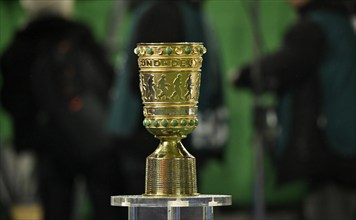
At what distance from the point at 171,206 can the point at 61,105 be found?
5913mm

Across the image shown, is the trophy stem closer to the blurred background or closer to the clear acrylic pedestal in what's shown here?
the clear acrylic pedestal

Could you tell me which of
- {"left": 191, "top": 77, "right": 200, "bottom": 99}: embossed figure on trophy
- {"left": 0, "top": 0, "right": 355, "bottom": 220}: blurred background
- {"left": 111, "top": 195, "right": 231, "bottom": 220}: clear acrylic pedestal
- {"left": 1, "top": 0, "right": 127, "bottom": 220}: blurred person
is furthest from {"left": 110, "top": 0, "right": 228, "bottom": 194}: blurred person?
{"left": 111, "top": 195, "right": 231, "bottom": 220}: clear acrylic pedestal

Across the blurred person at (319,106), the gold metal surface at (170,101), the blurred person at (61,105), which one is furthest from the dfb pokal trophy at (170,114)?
the blurred person at (61,105)

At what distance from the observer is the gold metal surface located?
5.12 metres

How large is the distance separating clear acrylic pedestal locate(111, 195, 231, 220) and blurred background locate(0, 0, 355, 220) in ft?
17.2

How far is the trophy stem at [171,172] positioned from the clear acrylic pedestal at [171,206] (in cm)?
8

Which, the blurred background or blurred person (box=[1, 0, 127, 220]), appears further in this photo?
blurred person (box=[1, 0, 127, 220])

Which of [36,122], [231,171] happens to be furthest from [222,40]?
[36,122]

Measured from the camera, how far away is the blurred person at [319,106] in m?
10.1

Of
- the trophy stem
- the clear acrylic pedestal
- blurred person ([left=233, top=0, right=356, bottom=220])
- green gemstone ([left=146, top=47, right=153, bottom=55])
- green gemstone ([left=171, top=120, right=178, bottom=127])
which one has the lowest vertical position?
the clear acrylic pedestal

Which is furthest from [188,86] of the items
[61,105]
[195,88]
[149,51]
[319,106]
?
[61,105]

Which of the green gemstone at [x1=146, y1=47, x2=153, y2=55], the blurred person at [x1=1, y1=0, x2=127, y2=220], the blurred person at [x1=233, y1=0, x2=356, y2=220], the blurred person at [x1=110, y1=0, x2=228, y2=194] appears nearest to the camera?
the green gemstone at [x1=146, y1=47, x2=153, y2=55]

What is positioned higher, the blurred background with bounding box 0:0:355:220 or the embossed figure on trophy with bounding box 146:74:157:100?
the blurred background with bounding box 0:0:355:220

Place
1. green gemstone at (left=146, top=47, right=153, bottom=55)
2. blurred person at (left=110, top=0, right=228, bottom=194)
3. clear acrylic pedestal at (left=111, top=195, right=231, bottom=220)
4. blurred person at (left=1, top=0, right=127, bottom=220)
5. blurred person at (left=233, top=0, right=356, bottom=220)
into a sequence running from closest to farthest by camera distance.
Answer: clear acrylic pedestal at (left=111, top=195, right=231, bottom=220), green gemstone at (left=146, top=47, right=153, bottom=55), blurred person at (left=233, top=0, right=356, bottom=220), blurred person at (left=110, top=0, right=228, bottom=194), blurred person at (left=1, top=0, right=127, bottom=220)
